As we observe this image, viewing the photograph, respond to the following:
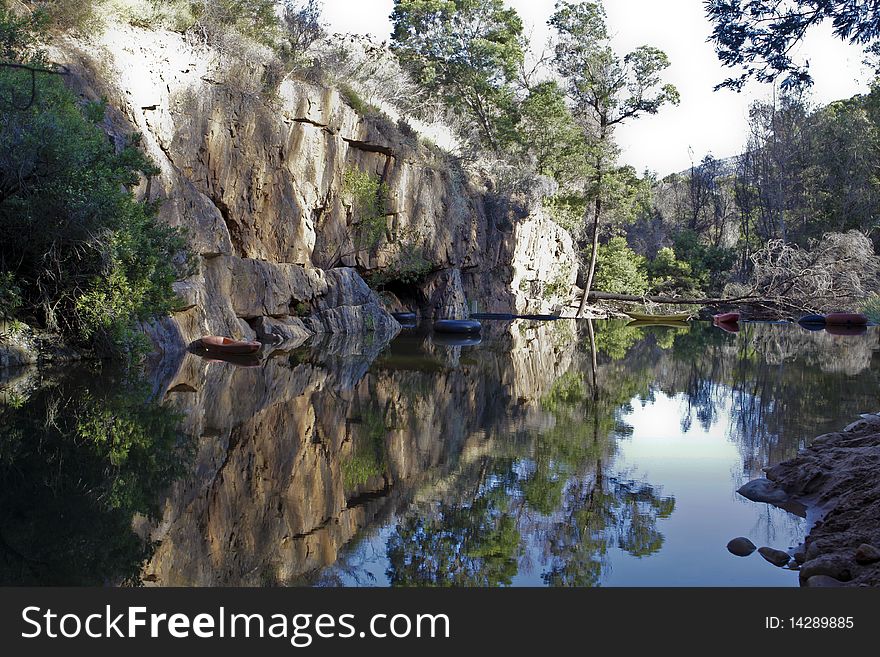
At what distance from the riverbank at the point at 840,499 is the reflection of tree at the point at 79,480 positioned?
4.33 m

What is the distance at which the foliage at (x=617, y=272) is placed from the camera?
Result: 49.5 metres

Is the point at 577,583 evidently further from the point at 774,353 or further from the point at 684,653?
the point at 774,353

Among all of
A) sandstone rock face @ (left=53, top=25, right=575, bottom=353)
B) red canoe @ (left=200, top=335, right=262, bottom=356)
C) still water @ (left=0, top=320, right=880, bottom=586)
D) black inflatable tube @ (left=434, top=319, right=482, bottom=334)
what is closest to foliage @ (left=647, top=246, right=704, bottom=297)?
sandstone rock face @ (left=53, top=25, right=575, bottom=353)

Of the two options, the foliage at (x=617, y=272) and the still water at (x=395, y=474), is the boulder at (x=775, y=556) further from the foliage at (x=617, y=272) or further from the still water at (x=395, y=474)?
the foliage at (x=617, y=272)

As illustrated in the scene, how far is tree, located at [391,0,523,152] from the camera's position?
47688 millimetres

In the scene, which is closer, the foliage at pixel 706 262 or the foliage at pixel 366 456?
the foliage at pixel 366 456

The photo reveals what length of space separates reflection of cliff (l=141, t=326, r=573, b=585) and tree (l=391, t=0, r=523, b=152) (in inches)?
1312

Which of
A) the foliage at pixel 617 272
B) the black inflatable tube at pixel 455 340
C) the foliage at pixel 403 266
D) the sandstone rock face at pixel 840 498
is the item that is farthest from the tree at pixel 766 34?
the foliage at pixel 617 272

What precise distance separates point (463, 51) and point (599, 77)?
9022 mm

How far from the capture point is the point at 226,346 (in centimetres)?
1923

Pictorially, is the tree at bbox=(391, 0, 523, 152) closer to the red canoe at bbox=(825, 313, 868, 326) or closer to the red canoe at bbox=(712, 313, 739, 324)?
the red canoe at bbox=(712, 313, 739, 324)

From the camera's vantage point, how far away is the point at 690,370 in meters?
18.1

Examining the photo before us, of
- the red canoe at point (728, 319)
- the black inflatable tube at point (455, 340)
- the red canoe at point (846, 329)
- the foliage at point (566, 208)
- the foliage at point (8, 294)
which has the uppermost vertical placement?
the foliage at point (566, 208)

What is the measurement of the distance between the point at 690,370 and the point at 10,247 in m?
14.2
